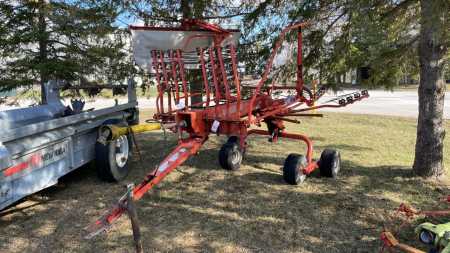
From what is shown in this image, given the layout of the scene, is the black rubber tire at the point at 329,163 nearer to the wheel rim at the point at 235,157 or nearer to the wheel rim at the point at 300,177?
the wheel rim at the point at 300,177

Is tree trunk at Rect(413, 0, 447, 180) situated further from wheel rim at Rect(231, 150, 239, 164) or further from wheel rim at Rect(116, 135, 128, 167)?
wheel rim at Rect(116, 135, 128, 167)

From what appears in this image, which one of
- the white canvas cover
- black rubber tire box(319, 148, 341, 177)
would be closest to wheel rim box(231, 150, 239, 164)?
black rubber tire box(319, 148, 341, 177)

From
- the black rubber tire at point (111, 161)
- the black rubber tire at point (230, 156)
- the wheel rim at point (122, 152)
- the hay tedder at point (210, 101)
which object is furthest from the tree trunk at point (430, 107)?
the wheel rim at point (122, 152)

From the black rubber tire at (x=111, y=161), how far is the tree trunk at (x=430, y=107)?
14.6 feet

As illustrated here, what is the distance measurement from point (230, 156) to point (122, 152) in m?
1.78

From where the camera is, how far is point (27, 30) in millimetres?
7297

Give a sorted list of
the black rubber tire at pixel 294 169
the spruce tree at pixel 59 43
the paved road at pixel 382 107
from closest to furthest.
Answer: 1. the black rubber tire at pixel 294 169
2. the spruce tree at pixel 59 43
3. the paved road at pixel 382 107

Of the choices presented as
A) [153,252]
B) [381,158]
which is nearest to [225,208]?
[153,252]

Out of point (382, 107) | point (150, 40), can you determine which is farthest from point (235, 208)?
point (382, 107)

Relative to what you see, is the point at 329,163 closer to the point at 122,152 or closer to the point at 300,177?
the point at 300,177

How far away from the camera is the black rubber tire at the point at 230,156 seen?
545cm

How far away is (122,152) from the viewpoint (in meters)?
5.01

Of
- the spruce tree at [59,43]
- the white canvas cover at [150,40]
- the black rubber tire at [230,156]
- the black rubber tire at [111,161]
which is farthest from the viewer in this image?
the spruce tree at [59,43]

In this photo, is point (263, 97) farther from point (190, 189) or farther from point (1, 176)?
point (1, 176)
